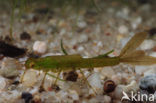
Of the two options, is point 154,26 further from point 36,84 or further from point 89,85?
point 36,84

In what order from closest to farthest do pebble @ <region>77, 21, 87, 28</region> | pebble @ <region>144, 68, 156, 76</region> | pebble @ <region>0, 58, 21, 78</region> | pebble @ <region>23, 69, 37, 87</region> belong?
pebble @ <region>23, 69, 37, 87</region>, pebble @ <region>0, 58, 21, 78</region>, pebble @ <region>144, 68, 156, 76</region>, pebble @ <region>77, 21, 87, 28</region>

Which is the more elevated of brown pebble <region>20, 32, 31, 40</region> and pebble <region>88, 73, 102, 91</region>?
brown pebble <region>20, 32, 31, 40</region>

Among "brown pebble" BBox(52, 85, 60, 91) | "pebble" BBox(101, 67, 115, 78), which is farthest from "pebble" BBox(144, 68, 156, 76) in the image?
"brown pebble" BBox(52, 85, 60, 91)

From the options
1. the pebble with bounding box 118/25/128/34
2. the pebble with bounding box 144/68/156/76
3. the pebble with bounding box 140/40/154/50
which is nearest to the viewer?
the pebble with bounding box 144/68/156/76

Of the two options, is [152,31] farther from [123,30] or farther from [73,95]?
[73,95]

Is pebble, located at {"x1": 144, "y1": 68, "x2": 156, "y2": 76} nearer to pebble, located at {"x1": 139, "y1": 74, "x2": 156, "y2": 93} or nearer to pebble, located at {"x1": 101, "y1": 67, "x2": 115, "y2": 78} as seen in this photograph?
pebble, located at {"x1": 139, "y1": 74, "x2": 156, "y2": 93}

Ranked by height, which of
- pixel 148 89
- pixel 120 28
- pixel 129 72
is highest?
pixel 120 28

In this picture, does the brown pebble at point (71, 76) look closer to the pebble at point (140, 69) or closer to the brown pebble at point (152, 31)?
the pebble at point (140, 69)

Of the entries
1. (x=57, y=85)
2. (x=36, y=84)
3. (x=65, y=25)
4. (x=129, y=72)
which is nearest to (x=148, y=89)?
(x=129, y=72)
